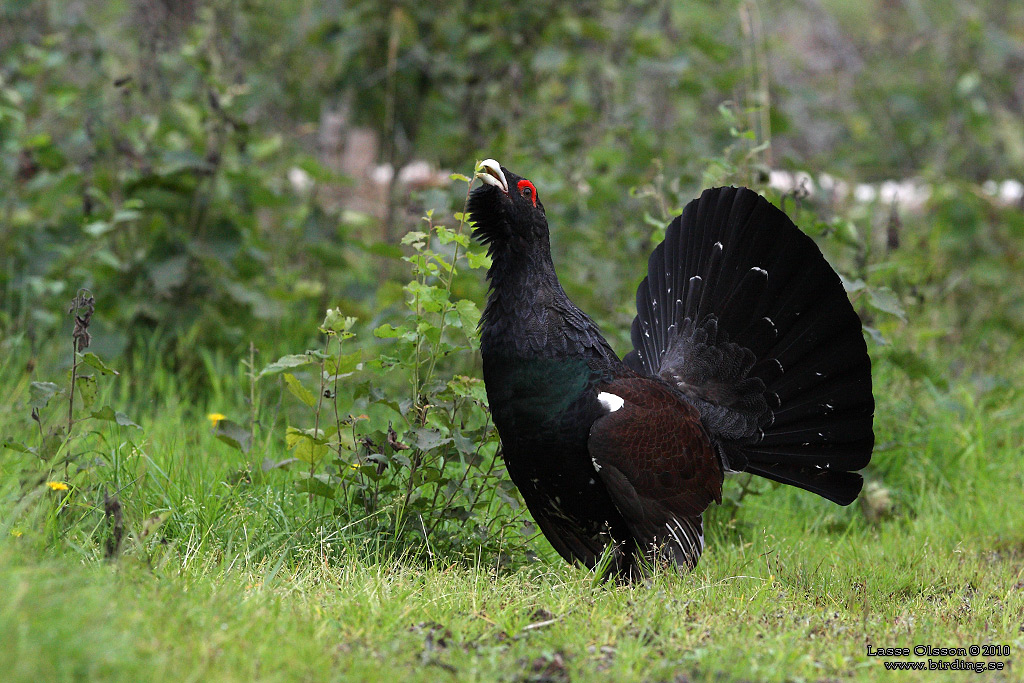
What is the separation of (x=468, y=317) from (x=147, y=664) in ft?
6.13

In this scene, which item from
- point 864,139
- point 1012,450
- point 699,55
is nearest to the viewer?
point 1012,450

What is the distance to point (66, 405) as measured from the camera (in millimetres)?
3777

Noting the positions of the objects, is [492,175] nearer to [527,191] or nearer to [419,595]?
[527,191]

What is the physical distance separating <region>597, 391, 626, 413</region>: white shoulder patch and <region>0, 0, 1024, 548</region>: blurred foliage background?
1.73 ft

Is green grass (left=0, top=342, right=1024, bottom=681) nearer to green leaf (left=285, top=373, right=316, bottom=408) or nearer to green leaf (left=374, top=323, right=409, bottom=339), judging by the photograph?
green leaf (left=285, top=373, right=316, bottom=408)

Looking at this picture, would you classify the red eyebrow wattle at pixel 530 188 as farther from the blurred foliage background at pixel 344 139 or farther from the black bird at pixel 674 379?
the blurred foliage background at pixel 344 139

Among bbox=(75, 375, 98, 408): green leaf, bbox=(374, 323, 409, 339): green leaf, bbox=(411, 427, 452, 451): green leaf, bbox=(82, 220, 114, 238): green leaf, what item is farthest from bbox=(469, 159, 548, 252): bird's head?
bbox=(82, 220, 114, 238): green leaf

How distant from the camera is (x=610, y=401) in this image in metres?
3.60

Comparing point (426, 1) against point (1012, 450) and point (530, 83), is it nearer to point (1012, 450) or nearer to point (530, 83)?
point (530, 83)

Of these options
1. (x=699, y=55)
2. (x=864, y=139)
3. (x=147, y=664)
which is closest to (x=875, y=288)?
(x=147, y=664)

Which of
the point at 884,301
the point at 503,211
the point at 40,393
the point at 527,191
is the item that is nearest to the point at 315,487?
the point at 40,393

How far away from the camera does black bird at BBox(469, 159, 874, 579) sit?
141 inches

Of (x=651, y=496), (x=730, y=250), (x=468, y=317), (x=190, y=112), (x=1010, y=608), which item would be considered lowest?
(x=1010, y=608)

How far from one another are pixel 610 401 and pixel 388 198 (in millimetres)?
3820
